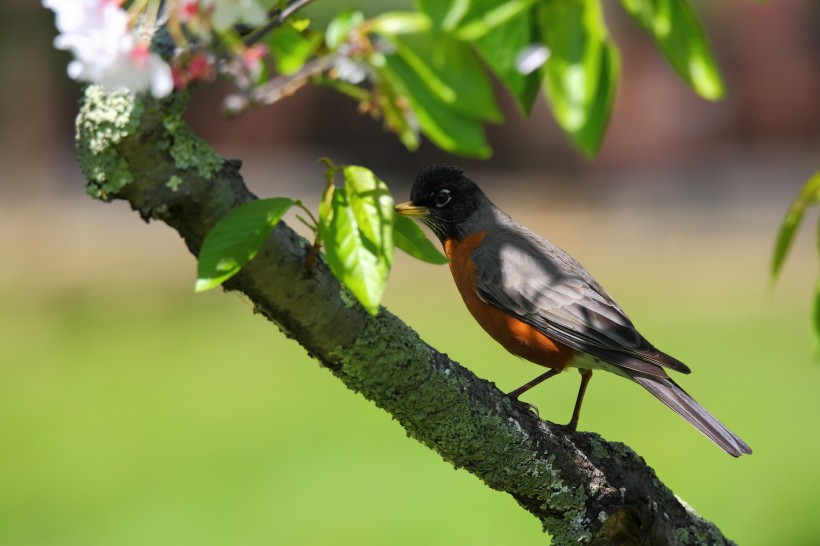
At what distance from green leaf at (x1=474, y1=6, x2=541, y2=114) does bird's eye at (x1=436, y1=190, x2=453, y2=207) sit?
8.84 feet

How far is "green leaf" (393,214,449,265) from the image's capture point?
1.77 m

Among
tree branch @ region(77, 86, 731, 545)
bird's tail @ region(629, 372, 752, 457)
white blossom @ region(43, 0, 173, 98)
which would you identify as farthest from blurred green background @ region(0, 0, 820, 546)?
white blossom @ region(43, 0, 173, 98)

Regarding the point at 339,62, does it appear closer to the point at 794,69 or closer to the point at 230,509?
the point at 230,509

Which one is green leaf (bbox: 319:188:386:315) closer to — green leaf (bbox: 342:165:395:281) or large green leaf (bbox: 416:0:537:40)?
green leaf (bbox: 342:165:395:281)

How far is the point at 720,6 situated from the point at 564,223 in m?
5.31

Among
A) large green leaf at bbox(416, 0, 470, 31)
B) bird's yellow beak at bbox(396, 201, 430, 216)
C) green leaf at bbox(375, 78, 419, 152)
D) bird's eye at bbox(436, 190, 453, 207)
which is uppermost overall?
bird's eye at bbox(436, 190, 453, 207)

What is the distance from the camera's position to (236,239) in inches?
69.8


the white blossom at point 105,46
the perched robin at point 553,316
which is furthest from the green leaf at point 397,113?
the perched robin at point 553,316

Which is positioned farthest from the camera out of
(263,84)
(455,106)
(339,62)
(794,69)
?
(794,69)

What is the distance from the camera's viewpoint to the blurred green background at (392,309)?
25.2ft

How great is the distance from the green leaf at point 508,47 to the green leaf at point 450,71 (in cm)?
2

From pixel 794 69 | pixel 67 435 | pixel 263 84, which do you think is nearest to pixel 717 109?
pixel 794 69

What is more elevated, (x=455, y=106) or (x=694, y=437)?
(x=694, y=437)

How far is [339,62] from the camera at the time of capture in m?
1.88
